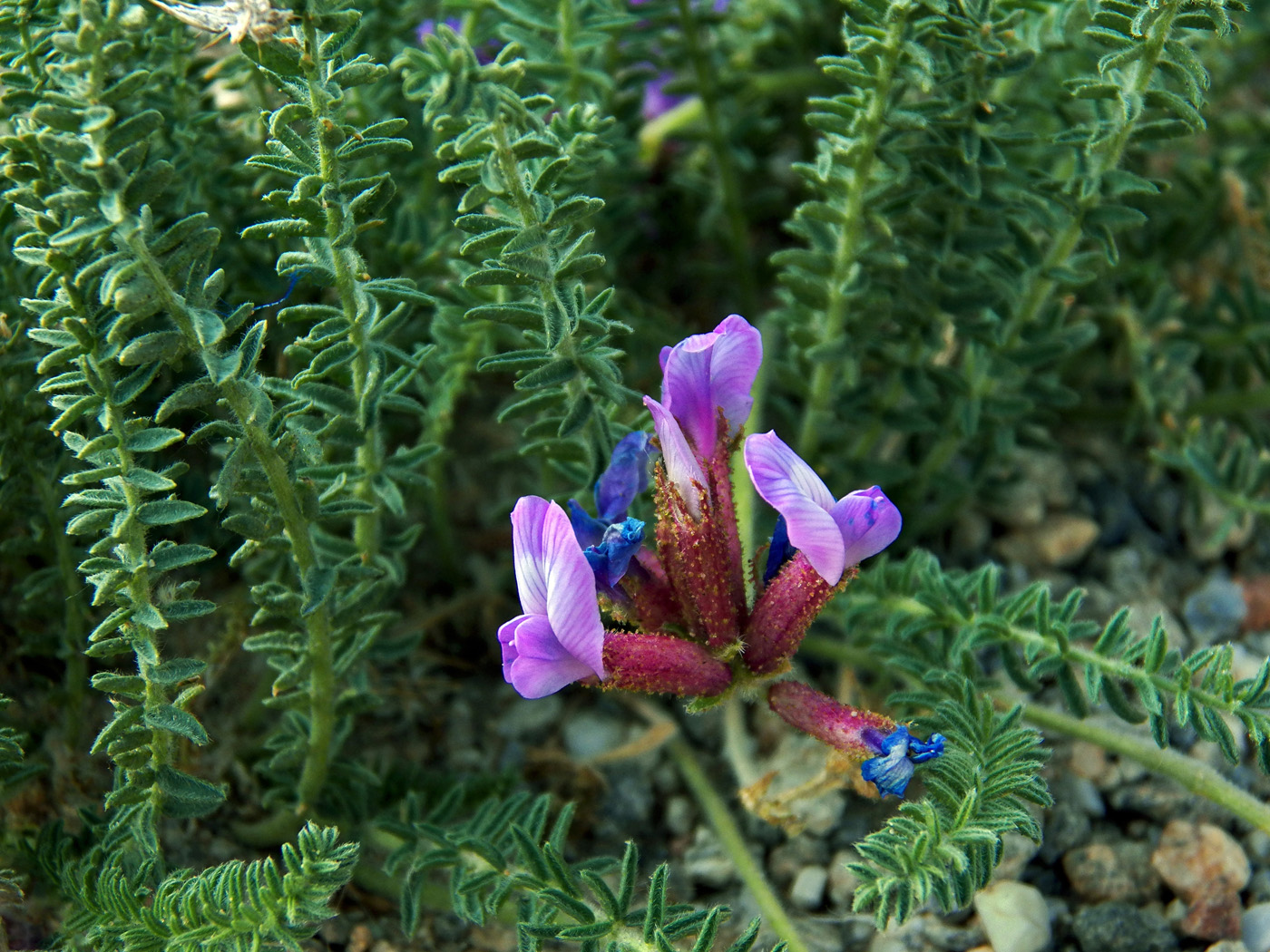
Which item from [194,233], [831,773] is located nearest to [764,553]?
[831,773]

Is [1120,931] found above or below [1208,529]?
below

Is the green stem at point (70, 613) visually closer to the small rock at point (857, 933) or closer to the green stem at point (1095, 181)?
the small rock at point (857, 933)

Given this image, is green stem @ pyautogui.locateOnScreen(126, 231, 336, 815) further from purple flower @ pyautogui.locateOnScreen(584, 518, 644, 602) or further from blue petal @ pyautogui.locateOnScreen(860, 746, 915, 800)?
blue petal @ pyautogui.locateOnScreen(860, 746, 915, 800)

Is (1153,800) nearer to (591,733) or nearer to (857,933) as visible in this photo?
(857,933)

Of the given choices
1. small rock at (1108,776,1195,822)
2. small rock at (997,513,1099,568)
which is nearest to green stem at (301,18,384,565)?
small rock at (1108,776,1195,822)

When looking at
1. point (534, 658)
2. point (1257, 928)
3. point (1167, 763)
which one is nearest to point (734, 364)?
point (534, 658)

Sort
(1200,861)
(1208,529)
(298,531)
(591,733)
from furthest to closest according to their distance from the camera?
(1208,529) < (591,733) < (1200,861) < (298,531)

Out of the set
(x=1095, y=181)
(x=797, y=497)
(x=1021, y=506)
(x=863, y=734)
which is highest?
(x=1095, y=181)
